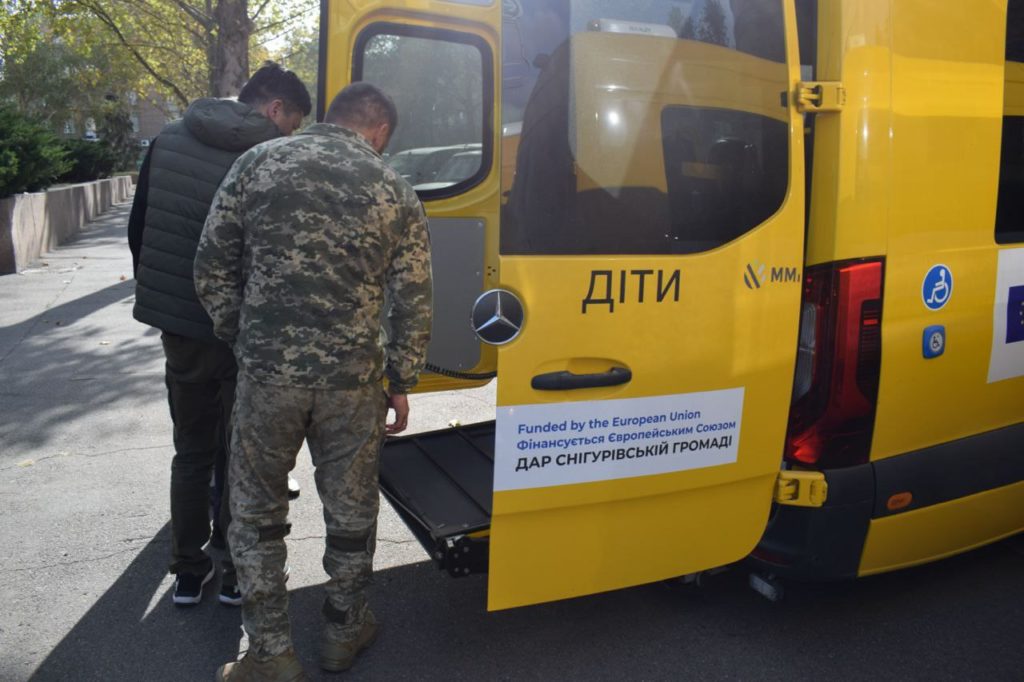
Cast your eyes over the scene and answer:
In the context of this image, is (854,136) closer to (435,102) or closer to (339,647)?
(435,102)

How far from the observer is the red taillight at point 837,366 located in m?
2.62

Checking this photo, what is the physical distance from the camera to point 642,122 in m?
2.50


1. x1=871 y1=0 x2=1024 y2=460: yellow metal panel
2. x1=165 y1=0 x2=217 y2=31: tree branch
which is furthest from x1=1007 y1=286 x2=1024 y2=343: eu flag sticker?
x1=165 y1=0 x2=217 y2=31: tree branch

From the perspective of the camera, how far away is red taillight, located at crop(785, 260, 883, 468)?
8.60 feet

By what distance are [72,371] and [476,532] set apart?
5.13 metres

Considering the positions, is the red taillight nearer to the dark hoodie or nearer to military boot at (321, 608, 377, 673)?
military boot at (321, 608, 377, 673)

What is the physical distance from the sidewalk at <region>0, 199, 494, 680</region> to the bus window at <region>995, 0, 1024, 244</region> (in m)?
2.36

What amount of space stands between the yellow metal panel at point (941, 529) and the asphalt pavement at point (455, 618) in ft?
1.03

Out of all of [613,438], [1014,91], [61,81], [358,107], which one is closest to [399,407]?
[613,438]

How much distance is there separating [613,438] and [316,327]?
923mm

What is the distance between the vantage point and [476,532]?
2.85 metres

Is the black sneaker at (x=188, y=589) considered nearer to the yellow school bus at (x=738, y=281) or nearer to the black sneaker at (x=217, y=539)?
the black sneaker at (x=217, y=539)

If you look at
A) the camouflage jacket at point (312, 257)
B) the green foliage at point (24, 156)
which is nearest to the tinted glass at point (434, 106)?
the camouflage jacket at point (312, 257)

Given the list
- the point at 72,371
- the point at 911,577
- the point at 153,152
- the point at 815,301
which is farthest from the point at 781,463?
the point at 72,371
